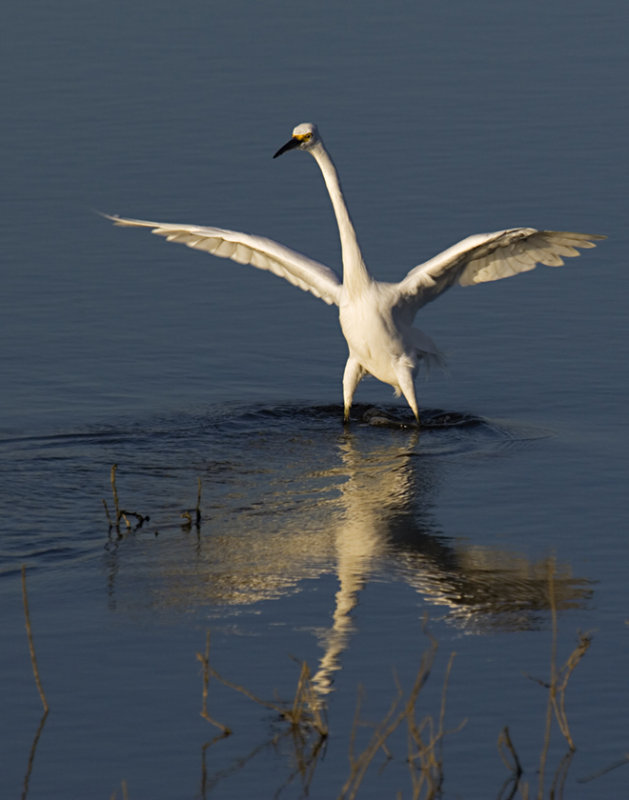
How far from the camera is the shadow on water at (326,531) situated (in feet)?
28.8

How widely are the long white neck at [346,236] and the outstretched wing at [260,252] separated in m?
0.49

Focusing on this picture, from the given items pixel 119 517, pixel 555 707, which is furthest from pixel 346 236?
pixel 555 707

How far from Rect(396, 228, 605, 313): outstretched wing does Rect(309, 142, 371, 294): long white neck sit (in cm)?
35

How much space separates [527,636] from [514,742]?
1.33m

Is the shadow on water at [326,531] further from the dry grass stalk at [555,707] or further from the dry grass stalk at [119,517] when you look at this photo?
the dry grass stalk at [555,707]

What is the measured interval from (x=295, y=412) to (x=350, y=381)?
21.5 inches

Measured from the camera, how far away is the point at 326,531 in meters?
10.1

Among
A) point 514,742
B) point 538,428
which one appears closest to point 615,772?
point 514,742

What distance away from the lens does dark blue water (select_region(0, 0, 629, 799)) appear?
23.8 feet

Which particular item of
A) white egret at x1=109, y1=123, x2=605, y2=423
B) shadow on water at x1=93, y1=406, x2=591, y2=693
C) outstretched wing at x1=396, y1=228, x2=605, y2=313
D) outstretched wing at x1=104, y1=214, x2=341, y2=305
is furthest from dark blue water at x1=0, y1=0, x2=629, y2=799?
outstretched wing at x1=396, y1=228, x2=605, y2=313

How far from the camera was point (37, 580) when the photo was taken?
8969 millimetres

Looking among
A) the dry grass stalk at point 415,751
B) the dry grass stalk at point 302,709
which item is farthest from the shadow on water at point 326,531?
the dry grass stalk at point 415,751

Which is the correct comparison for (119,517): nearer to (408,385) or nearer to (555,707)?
(408,385)

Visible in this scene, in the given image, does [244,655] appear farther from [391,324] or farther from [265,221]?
[265,221]
